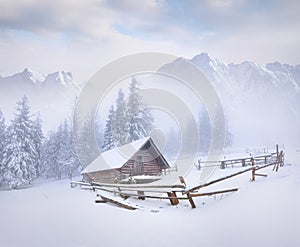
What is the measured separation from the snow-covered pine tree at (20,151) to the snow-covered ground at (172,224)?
26021 mm

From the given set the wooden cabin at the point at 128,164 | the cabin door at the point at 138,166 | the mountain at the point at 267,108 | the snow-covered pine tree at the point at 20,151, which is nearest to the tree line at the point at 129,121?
the wooden cabin at the point at 128,164

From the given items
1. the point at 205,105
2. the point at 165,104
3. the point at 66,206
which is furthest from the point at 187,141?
the point at 66,206

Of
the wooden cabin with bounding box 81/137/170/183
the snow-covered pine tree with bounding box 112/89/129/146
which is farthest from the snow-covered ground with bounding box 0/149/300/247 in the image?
the snow-covered pine tree with bounding box 112/89/129/146

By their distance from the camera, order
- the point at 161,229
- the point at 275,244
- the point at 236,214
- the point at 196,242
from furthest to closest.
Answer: the point at 236,214, the point at 161,229, the point at 196,242, the point at 275,244

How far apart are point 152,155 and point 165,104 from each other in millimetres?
14057

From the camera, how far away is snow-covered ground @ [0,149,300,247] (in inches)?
230

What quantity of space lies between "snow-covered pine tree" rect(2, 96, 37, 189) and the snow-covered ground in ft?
85.4

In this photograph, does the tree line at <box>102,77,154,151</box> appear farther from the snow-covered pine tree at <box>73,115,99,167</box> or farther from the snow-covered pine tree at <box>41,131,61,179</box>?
the snow-covered pine tree at <box>41,131,61,179</box>

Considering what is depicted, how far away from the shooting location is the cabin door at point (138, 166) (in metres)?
25.3

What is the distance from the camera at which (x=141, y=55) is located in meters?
29.9

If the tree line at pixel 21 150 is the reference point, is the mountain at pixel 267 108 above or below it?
above

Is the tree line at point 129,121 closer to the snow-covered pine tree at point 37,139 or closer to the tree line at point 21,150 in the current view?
the tree line at point 21,150

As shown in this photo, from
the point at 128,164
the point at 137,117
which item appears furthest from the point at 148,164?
the point at 137,117

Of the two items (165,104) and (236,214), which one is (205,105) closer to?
(165,104)
